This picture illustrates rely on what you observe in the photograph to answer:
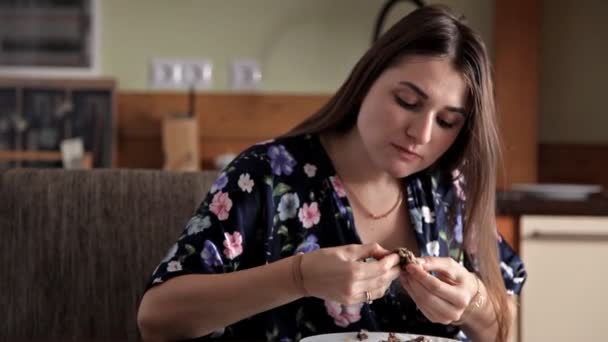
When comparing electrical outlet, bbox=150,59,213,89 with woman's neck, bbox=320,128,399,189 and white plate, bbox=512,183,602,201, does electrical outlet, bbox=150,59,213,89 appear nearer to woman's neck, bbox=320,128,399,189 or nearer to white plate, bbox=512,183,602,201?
white plate, bbox=512,183,602,201

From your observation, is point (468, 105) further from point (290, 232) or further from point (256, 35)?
point (256, 35)

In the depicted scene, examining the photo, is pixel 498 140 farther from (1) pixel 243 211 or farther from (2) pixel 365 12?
(2) pixel 365 12

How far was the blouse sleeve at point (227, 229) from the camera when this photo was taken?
55.9 inches

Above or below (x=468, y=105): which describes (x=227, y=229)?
below

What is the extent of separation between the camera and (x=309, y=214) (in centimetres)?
161

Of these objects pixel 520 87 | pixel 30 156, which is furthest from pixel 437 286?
pixel 30 156

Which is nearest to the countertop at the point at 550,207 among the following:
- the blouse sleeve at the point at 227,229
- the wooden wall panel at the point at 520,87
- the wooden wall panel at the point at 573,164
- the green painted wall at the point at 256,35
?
the wooden wall panel at the point at 520,87

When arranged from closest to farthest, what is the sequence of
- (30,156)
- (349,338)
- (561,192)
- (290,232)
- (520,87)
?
(349,338) < (290,232) < (561,192) < (520,87) < (30,156)

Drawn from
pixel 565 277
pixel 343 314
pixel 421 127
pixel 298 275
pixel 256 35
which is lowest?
pixel 565 277

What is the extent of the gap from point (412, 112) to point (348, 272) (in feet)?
1.17

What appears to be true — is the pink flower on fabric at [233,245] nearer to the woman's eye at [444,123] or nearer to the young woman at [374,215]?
the young woman at [374,215]

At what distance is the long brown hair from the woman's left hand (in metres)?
0.14

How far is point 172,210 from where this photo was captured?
5.47ft

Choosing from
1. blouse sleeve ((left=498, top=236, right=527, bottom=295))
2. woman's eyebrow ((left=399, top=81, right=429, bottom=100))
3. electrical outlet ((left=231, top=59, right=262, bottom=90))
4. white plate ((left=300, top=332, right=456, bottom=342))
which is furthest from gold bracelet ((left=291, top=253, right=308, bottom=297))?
electrical outlet ((left=231, top=59, right=262, bottom=90))
